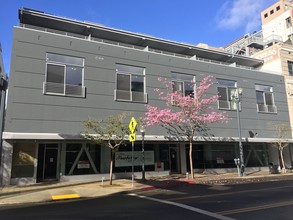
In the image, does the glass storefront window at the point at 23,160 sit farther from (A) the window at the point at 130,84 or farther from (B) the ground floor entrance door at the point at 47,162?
(A) the window at the point at 130,84

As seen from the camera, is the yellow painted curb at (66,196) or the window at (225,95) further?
the window at (225,95)

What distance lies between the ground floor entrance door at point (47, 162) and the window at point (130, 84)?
5.74 meters

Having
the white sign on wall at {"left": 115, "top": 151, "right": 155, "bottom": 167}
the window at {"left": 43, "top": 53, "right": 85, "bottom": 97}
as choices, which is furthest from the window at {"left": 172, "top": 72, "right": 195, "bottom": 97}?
the window at {"left": 43, "top": 53, "right": 85, "bottom": 97}

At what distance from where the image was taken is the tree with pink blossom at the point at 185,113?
22125mm

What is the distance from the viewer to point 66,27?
2408 cm

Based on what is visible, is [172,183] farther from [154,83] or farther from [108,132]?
[154,83]

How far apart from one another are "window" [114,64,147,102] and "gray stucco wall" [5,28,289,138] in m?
0.40

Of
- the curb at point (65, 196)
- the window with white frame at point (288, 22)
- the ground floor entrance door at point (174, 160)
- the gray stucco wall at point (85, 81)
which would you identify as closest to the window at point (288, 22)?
the window with white frame at point (288, 22)

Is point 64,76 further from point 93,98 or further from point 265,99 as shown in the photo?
point 265,99

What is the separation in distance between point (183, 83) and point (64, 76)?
986 centimetres

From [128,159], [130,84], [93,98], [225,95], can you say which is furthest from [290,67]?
[93,98]

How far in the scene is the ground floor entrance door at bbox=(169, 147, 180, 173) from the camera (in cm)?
2461

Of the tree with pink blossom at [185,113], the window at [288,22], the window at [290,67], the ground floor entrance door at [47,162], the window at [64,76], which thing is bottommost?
the ground floor entrance door at [47,162]

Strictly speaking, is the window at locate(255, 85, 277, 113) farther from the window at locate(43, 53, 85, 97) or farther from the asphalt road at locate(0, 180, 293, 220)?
the asphalt road at locate(0, 180, 293, 220)
